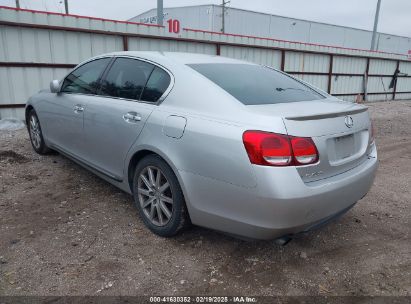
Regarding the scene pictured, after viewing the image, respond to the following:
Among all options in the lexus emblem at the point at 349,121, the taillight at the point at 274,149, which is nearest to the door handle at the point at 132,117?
the taillight at the point at 274,149

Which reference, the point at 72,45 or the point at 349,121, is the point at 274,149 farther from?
the point at 72,45

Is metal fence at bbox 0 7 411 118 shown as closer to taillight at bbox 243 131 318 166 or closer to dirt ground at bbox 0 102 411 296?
dirt ground at bbox 0 102 411 296

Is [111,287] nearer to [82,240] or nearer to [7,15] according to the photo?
[82,240]

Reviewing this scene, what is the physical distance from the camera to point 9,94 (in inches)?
323

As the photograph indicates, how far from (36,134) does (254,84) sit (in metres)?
3.68

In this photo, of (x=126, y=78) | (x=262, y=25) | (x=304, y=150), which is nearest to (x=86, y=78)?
(x=126, y=78)

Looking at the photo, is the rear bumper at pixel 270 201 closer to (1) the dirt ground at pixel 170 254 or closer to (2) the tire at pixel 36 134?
(1) the dirt ground at pixel 170 254

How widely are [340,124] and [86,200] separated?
107 inches

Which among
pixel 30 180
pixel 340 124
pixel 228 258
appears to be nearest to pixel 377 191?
pixel 340 124

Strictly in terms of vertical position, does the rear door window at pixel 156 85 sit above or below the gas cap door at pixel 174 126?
above

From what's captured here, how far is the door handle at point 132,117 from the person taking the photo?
3.12m

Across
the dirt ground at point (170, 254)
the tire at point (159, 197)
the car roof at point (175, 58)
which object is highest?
the car roof at point (175, 58)

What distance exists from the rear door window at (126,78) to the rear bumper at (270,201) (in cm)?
113

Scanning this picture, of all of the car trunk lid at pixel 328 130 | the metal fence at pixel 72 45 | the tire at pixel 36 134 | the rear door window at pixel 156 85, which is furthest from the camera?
the metal fence at pixel 72 45
